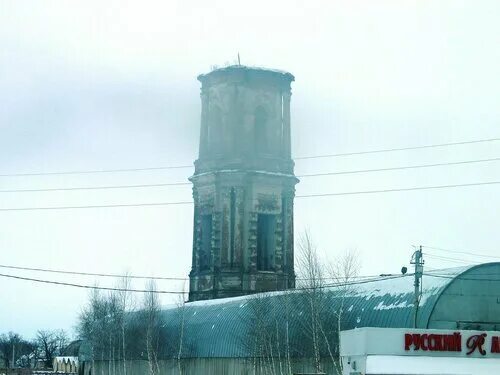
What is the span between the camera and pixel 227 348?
57.2m

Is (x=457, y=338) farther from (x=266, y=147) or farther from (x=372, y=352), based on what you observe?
(x=266, y=147)

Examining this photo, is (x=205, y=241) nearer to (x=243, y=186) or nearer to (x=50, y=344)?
(x=243, y=186)

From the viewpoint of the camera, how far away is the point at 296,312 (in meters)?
52.5

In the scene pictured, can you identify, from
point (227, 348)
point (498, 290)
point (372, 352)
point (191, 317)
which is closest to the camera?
point (372, 352)

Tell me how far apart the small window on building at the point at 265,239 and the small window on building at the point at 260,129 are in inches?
194

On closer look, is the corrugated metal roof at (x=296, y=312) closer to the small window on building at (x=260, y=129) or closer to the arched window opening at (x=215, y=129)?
the arched window opening at (x=215, y=129)

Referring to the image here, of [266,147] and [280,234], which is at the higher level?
[266,147]

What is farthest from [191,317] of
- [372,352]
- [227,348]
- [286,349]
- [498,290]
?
[372,352]

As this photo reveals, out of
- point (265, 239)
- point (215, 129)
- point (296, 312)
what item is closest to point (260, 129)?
point (215, 129)

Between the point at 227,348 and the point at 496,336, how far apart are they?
23446 millimetres

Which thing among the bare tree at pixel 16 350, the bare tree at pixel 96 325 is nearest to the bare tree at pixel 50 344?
the bare tree at pixel 16 350

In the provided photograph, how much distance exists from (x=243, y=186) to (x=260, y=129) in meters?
4.44

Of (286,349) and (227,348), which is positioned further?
(227,348)

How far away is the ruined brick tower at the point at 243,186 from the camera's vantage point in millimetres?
70938
